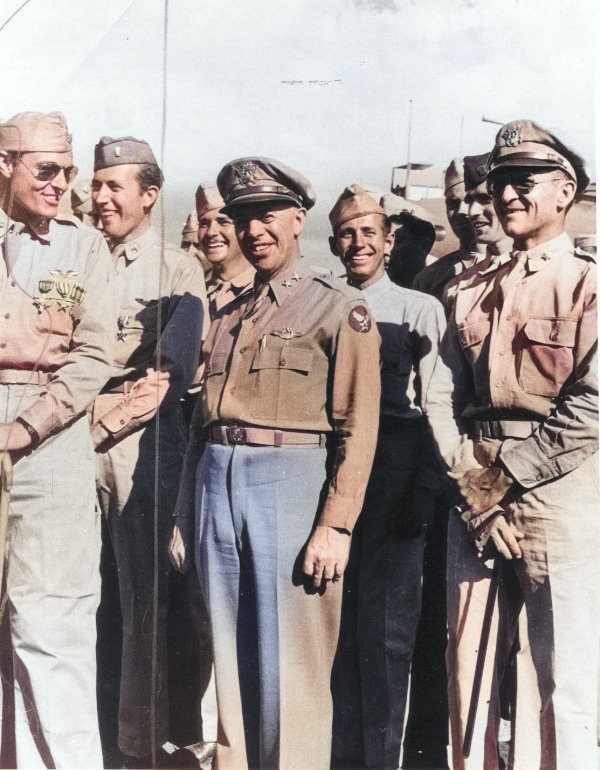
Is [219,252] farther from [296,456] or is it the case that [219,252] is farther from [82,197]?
[296,456]

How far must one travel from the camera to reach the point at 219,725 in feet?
12.0

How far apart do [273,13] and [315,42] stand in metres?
0.22

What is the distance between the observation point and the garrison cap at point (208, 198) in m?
3.91

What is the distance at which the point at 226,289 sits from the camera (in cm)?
395

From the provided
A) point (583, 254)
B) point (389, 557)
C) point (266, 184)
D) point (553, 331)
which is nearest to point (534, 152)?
point (583, 254)

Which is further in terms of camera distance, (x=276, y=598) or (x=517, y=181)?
(x=517, y=181)

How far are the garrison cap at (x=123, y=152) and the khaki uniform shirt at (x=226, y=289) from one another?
1.78 feet

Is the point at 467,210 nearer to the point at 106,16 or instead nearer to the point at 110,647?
the point at 106,16

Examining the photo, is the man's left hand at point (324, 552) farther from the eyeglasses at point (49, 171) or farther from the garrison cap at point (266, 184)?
the eyeglasses at point (49, 171)

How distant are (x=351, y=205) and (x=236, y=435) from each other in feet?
3.31

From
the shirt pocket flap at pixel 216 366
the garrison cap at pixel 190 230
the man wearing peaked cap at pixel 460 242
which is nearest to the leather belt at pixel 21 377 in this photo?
the shirt pocket flap at pixel 216 366

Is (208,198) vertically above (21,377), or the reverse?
(208,198)

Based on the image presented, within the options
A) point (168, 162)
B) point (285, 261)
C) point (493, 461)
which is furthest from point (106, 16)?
point (493, 461)

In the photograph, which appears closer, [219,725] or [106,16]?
[219,725]
